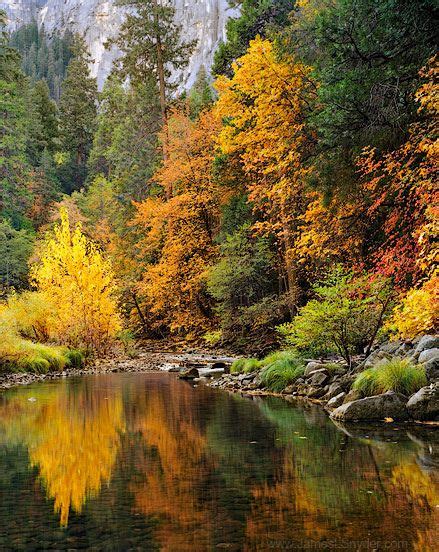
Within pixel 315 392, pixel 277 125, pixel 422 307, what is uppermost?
pixel 277 125

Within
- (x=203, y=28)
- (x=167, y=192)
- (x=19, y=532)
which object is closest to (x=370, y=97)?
(x=19, y=532)

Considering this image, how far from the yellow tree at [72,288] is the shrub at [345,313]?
10.6m

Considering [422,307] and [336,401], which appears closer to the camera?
[422,307]

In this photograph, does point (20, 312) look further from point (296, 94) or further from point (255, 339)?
point (296, 94)

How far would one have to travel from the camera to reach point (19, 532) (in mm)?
4039

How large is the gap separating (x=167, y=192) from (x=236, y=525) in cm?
2683

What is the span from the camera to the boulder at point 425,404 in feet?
26.4

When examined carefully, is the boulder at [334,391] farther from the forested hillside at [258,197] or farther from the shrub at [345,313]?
the forested hillside at [258,197]

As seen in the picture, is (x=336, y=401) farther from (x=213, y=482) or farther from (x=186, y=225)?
(x=186, y=225)

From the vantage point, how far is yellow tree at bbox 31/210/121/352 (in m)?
20.5

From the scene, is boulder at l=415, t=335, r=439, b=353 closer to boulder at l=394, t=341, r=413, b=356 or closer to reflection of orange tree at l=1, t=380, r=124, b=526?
boulder at l=394, t=341, r=413, b=356

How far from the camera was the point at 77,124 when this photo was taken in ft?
190

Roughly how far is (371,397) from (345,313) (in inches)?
113

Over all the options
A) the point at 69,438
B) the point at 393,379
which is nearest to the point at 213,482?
the point at 69,438
